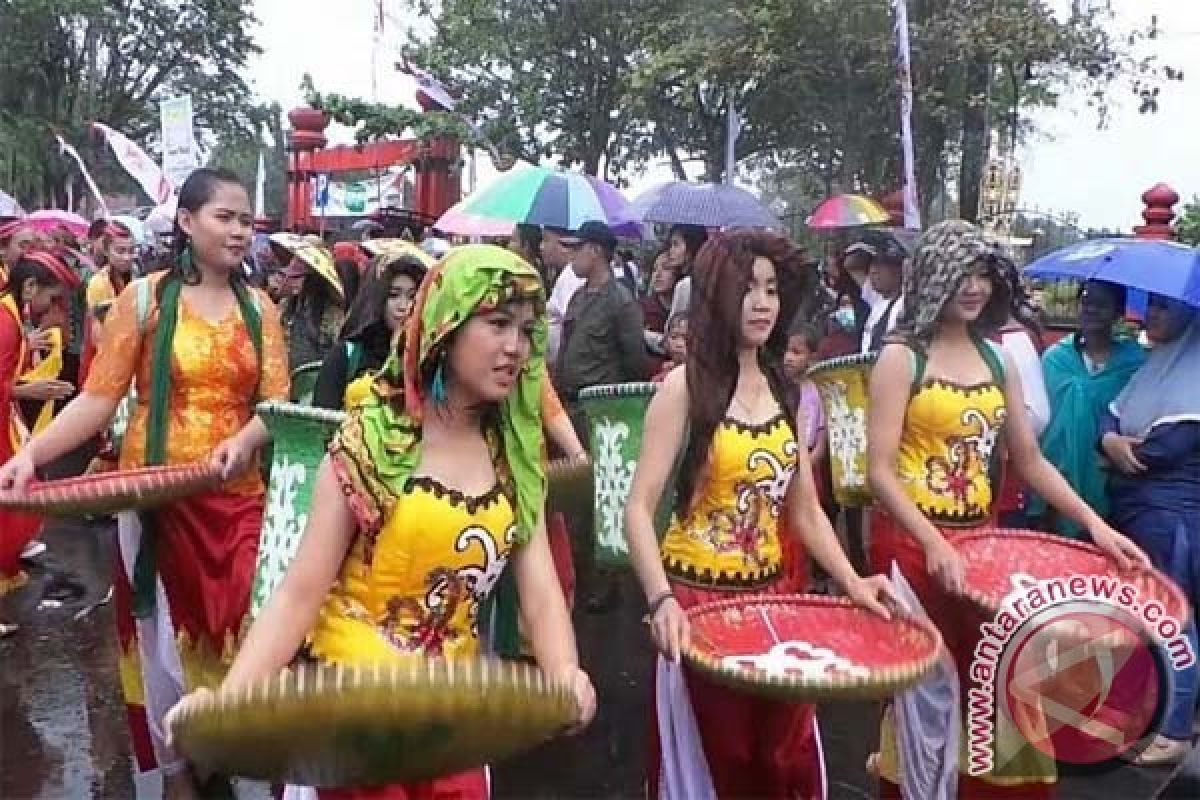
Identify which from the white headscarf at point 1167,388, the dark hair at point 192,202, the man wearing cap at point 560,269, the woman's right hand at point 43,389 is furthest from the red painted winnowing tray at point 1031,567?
the man wearing cap at point 560,269

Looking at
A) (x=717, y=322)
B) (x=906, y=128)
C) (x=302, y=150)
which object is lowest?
(x=717, y=322)

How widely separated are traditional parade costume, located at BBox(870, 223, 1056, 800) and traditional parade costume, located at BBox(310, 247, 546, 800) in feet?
5.03

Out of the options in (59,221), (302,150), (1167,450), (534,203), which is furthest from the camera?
(302,150)

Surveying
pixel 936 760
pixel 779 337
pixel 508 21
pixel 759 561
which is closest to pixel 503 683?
pixel 759 561

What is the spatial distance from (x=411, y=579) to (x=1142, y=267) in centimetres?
301

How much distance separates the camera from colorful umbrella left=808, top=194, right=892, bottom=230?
1122 centimetres

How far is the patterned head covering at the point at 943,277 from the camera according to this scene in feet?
12.2

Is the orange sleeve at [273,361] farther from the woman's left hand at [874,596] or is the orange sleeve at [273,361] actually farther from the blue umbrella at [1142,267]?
the blue umbrella at [1142,267]

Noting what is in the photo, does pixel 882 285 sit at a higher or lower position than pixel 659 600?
higher

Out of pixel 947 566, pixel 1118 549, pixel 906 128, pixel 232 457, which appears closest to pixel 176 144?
pixel 906 128

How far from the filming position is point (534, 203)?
900 cm

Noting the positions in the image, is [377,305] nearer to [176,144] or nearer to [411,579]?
[411,579]

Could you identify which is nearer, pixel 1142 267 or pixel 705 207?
pixel 1142 267

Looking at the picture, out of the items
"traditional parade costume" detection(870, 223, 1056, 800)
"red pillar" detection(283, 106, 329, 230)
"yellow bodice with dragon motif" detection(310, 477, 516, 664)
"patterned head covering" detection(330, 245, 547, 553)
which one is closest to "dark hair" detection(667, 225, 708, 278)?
"traditional parade costume" detection(870, 223, 1056, 800)
